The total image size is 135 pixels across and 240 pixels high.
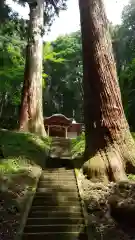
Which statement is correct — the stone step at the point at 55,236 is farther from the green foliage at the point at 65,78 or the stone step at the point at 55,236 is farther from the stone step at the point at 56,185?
the green foliage at the point at 65,78

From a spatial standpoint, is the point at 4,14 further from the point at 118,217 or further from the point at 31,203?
the point at 118,217

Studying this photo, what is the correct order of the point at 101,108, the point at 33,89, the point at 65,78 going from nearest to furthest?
1. the point at 101,108
2. the point at 33,89
3. the point at 65,78

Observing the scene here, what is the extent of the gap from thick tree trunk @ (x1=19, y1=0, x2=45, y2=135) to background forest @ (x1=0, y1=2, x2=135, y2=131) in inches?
49.3

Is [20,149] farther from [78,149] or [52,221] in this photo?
[52,221]

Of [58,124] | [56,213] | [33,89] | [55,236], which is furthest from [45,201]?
[58,124]

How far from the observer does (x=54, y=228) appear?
5730mm

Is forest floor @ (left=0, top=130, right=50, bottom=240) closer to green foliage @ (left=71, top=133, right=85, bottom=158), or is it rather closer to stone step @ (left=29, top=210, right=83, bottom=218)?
stone step @ (left=29, top=210, right=83, bottom=218)

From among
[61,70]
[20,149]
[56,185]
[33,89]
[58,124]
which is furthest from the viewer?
[61,70]

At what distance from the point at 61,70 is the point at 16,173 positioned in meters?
33.0

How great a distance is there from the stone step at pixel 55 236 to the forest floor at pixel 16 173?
323mm

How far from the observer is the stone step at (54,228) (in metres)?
5.64

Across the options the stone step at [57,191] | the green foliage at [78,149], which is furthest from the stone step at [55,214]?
the green foliage at [78,149]

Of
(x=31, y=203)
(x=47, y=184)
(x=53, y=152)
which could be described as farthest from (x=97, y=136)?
(x=53, y=152)

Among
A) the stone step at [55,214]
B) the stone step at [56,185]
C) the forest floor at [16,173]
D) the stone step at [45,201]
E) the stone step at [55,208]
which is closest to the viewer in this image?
the forest floor at [16,173]
